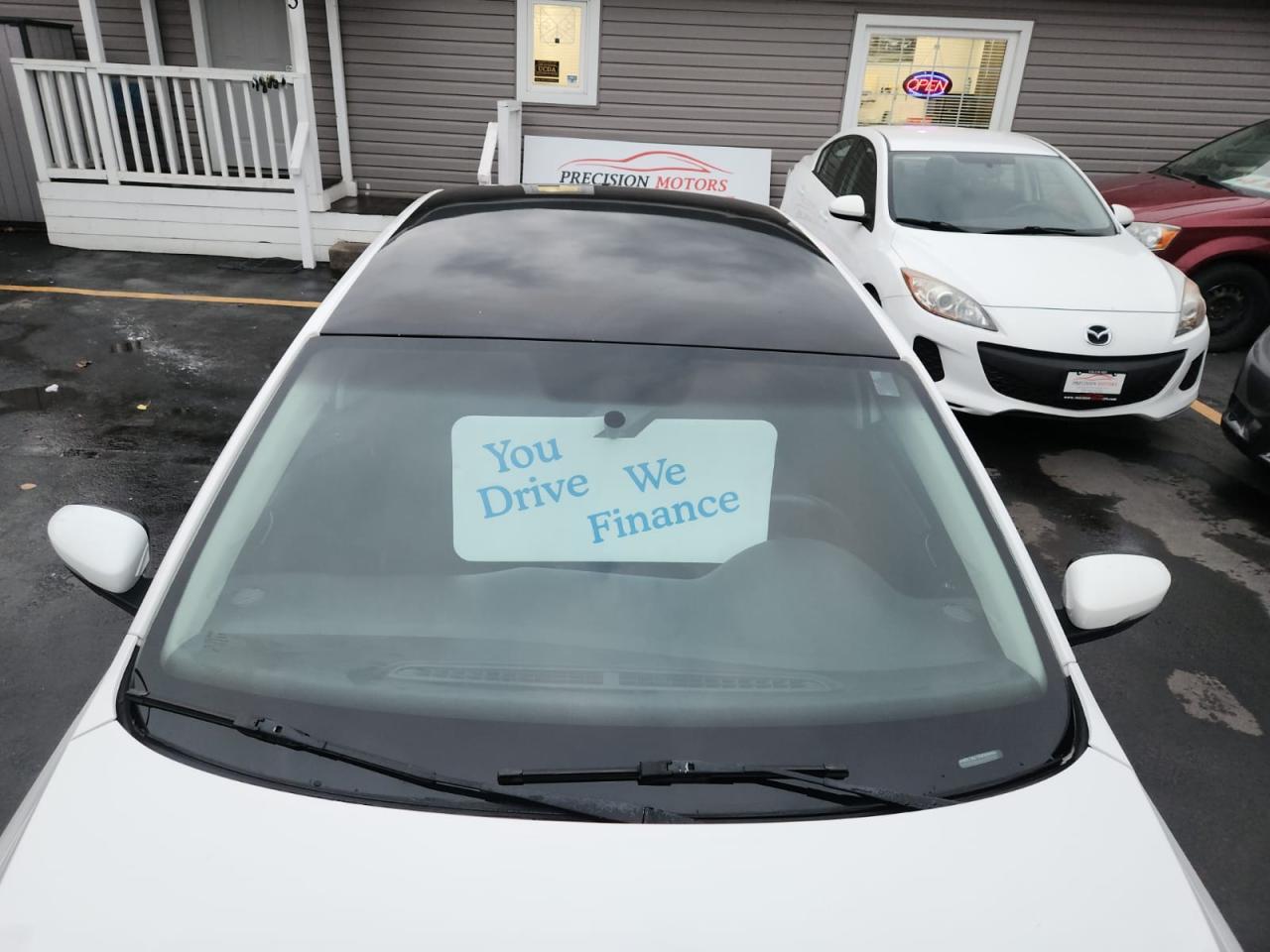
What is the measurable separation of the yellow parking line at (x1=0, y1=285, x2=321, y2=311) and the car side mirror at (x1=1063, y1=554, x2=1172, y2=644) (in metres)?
6.76

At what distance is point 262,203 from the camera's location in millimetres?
8414

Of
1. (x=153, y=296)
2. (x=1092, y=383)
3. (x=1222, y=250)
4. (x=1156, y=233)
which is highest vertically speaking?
(x=1156, y=233)

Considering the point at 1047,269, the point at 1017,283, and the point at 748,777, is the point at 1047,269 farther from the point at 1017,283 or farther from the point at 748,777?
the point at 748,777

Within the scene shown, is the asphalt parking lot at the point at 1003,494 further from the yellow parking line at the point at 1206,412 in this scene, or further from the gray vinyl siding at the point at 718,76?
the gray vinyl siding at the point at 718,76

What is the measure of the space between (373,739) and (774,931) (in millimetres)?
699

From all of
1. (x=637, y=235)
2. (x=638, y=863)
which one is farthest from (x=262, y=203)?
(x=638, y=863)

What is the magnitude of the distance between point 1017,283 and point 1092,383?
2.37 feet

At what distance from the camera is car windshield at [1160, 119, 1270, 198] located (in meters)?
7.04

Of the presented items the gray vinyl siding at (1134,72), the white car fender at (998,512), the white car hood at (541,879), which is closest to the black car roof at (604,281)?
the white car fender at (998,512)

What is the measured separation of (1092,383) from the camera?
480 cm

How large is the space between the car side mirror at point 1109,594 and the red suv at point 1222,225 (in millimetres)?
5800

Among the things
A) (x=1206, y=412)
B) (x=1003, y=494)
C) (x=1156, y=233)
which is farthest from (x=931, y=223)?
(x=1206, y=412)

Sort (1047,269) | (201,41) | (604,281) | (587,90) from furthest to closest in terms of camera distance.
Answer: (587,90) < (201,41) < (1047,269) < (604,281)

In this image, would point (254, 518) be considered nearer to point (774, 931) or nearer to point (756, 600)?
point (756, 600)
